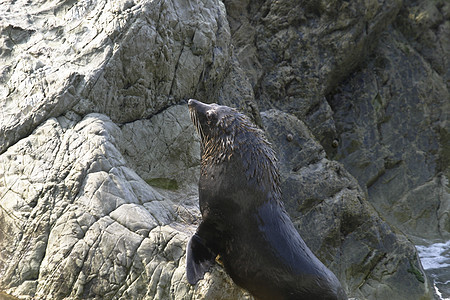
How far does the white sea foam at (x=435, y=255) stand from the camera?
34.0 ft

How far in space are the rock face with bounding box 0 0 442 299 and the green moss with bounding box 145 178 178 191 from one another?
1cm

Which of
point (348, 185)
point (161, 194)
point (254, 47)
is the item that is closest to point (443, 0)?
point (254, 47)

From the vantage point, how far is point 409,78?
12.1m

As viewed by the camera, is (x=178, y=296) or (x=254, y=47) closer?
(x=178, y=296)

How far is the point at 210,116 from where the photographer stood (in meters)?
5.50

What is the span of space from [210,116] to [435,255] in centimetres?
688

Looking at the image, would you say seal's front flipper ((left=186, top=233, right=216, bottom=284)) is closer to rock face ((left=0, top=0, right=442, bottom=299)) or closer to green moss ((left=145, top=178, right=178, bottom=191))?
rock face ((left=0, top=0, right=442, bottom=299))

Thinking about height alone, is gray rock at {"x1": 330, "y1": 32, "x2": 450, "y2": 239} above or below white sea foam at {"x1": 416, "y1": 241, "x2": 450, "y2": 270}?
above

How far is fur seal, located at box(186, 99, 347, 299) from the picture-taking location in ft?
16.1

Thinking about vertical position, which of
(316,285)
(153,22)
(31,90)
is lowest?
(316,285)

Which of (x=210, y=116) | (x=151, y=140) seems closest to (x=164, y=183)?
(x=151, y=140)


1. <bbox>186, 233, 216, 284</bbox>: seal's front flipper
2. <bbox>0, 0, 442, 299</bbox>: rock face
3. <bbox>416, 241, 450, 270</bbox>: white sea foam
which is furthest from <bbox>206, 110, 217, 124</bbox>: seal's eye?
<bbox>416, 241, 450, 270</bbox>: white sea foam

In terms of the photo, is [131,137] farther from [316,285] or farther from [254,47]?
[254,47]

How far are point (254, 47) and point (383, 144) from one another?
340 centimetres
